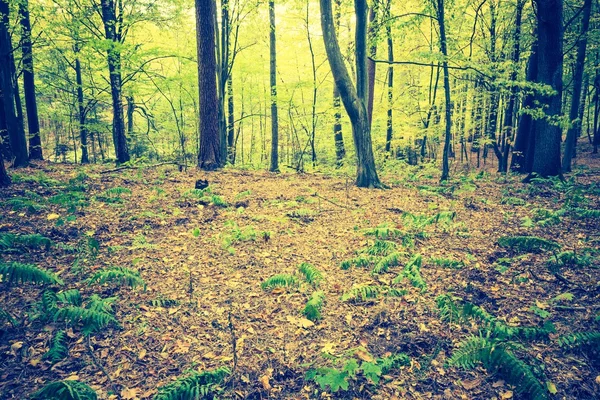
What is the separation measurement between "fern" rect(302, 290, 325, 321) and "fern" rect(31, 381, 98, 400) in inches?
75.3

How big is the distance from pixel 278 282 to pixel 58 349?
2176mm

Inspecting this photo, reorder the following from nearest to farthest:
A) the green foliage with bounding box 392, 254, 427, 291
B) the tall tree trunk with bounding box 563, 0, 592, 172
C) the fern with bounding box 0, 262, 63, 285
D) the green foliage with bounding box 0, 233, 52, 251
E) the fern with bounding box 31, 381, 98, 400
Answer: the fern with bounding box 31, 381, 98, 400, the fern with bounding box 0, 262, 63, 285, the green foliage with bounding box 392, 254, 427, 291, the green foliage with bounding box 0, 233, 52, 251, the tall tree trunk with bounding box 563, 0, 592, 172

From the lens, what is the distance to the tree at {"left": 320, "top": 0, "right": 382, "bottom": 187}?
345 inches

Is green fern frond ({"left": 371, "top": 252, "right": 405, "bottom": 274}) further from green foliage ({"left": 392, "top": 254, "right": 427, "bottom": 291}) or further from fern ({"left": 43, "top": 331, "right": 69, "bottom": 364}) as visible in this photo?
fern ({"left": 43, "top": 331, "right": 69, "bottom": 364})

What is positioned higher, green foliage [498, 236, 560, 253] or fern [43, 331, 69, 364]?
green foliage [498, 236, 560, 253]

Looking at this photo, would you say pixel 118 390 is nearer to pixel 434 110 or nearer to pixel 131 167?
pixel 131 167

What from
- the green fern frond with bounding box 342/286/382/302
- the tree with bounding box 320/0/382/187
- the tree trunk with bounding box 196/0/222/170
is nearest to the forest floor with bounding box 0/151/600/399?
the green fern frond with bounding box 342/286/382/302

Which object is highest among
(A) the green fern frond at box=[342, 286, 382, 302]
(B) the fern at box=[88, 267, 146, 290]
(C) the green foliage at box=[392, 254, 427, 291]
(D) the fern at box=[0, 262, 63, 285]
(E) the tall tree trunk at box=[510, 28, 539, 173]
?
(E) the tall tree trunk at box=[510, 28, 539, 173]

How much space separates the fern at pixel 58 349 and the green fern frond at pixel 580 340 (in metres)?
4.09

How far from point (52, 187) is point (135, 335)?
6.25 metres

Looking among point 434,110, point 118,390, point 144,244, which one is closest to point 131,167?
point 144,244

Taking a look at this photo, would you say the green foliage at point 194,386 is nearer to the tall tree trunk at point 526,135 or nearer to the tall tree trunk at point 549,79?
the tall tree trunk at point 549,79

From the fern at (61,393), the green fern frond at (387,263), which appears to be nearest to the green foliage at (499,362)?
the green fern frond at (387,263)

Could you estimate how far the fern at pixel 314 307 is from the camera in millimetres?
3352
